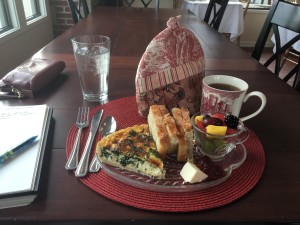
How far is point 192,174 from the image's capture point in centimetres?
43

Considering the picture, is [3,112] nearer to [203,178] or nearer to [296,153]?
[203,178]

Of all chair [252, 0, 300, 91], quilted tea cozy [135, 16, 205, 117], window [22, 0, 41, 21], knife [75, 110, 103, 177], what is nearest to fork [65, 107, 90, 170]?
knife [75, 110, 103, 177]

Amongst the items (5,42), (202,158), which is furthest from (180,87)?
(5,42)

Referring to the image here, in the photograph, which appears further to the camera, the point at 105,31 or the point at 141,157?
the point at 105,31

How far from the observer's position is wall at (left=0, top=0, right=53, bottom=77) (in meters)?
1.96

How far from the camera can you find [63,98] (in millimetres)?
736

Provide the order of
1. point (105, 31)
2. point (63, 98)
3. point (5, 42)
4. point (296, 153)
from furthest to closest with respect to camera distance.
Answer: point (5, 42) < point (105, 31) < point (63, 98) < point (296, 153)

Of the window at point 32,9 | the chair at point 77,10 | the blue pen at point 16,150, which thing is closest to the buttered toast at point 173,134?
the blue pen at point 16,150

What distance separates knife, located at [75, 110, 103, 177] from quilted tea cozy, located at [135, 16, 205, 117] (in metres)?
0.11

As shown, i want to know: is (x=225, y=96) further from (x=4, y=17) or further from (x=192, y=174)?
(x=4, y=17)

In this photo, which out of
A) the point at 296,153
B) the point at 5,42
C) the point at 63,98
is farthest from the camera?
the point at 5,42

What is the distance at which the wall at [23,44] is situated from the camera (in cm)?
196

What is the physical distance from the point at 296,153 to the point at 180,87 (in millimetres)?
272

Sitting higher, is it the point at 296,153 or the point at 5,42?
the point at 296,153
